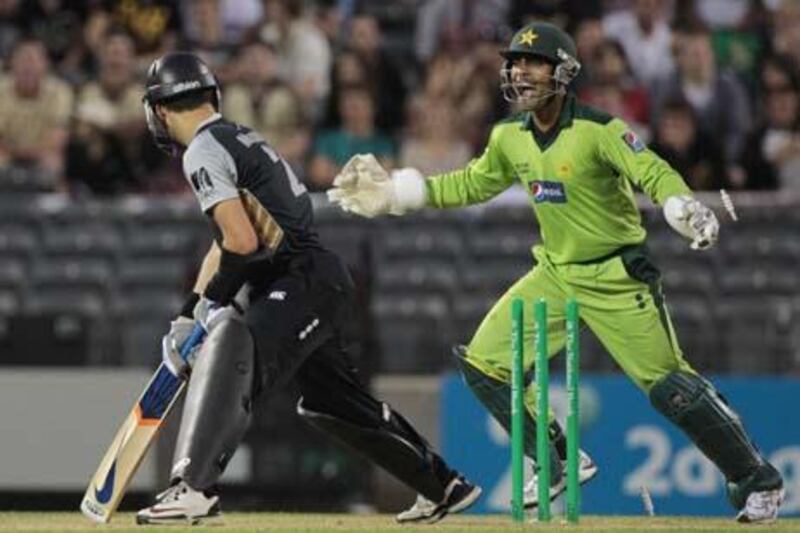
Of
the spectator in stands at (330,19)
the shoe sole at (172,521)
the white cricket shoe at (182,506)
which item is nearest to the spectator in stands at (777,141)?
the spectator in stands at (330,19)

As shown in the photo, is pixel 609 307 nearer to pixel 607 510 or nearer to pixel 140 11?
pixel 607 510

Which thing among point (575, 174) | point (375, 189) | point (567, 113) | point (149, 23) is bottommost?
point (149, 23)

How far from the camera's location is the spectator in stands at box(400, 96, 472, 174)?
15.4 meters

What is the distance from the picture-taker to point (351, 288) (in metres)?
10.3

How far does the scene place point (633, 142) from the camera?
10289 millimetres

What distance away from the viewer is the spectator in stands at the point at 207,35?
54.0ft

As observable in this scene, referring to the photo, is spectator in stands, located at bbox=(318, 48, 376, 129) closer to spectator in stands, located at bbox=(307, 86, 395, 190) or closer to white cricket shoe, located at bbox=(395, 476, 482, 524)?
spectator in stands, located at bbox=(307, 86, 395, 190)

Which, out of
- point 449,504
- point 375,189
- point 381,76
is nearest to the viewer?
point 449,504

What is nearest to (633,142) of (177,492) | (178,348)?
(178,348)

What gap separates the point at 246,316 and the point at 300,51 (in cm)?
665

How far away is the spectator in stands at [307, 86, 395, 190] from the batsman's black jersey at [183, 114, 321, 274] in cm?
531

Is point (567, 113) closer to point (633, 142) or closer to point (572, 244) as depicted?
point (633, 142)

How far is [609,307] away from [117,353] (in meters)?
4.12

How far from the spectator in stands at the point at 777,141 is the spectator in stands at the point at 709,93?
15 cm
